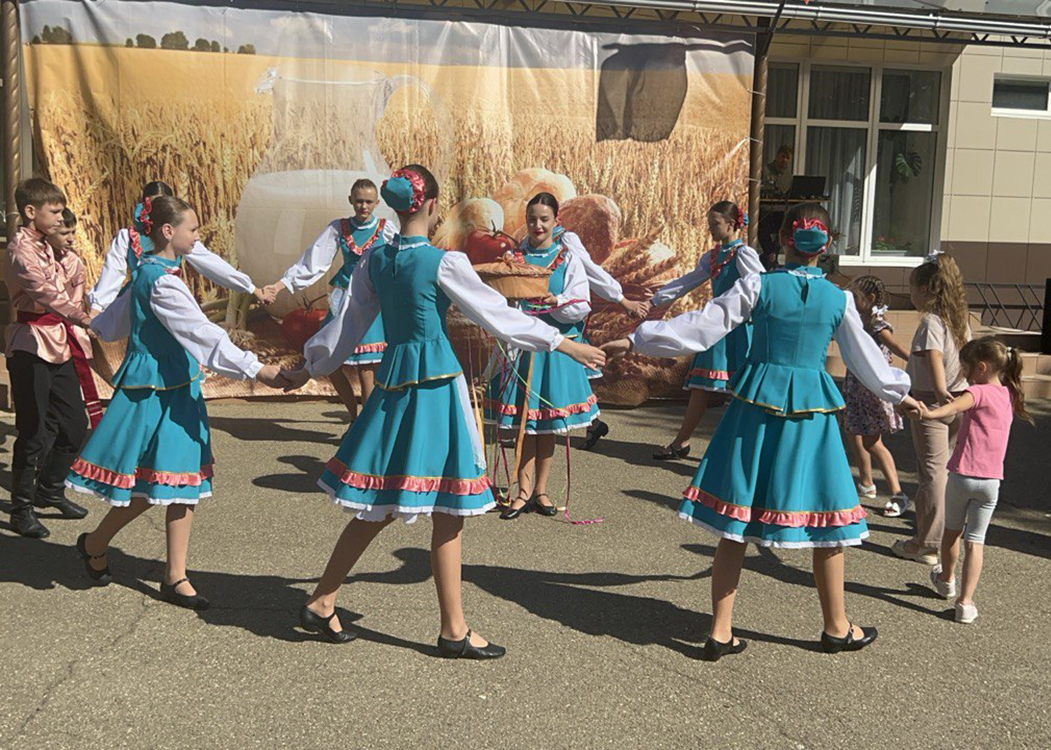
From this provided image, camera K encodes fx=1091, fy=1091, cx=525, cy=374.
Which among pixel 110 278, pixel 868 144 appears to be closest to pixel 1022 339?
pixel 868 144

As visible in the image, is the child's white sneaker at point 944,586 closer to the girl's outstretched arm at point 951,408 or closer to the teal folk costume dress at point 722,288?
the girl's outstretched arm at point 951,408

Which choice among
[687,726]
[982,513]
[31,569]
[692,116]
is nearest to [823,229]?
[982,513]

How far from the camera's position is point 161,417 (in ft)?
15.4

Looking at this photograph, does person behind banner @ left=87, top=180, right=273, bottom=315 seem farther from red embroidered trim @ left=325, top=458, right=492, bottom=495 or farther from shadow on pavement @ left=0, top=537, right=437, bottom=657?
red embroidered trim @ left=325, top=458, right=492, bottom=495

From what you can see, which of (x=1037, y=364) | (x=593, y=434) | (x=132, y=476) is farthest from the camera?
(x=1037, y=364)

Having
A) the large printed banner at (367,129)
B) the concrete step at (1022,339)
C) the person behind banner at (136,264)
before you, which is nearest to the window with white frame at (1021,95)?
the concrete step at (1022,339)

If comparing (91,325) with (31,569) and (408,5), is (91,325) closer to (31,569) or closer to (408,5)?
(31,569)

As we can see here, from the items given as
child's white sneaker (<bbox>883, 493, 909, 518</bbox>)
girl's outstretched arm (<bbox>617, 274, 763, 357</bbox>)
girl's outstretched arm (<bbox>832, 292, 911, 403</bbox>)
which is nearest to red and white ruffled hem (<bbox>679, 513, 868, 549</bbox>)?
girl's outstretched arm (<bbox>832, 292, 911, 403</bbox>)

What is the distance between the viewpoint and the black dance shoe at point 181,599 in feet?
15.4

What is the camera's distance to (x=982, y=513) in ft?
15.8

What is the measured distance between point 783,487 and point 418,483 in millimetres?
1395

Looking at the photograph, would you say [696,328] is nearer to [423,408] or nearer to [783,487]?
[783,487]

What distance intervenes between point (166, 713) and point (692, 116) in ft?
24.4

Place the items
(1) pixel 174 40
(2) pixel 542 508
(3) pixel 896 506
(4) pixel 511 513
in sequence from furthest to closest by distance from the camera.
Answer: (1) pixel 174 40 → (3) pixel 896 506 → (2) pixel 542 508 → (4) pixel 511 513
